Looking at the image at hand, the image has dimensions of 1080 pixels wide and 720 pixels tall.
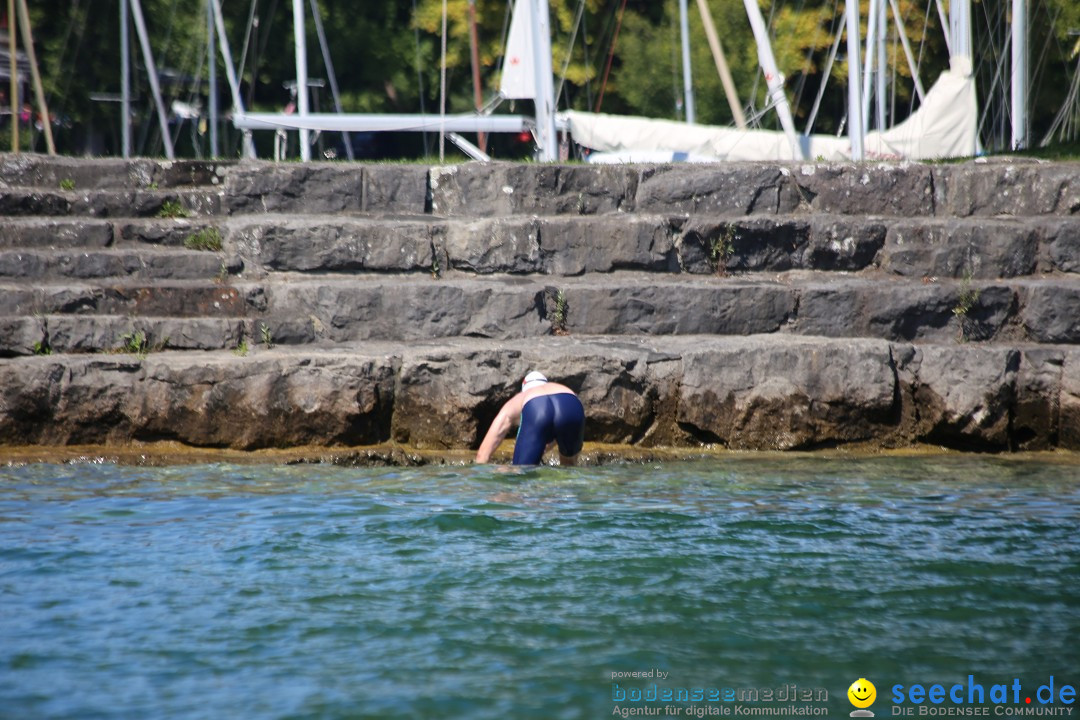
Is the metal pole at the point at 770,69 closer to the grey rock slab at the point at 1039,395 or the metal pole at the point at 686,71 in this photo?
the grey rock slab at the point at 1039,395

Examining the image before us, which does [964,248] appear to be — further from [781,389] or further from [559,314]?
[559,314]

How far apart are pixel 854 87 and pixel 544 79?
3.41 m

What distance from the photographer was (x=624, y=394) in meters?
9.44

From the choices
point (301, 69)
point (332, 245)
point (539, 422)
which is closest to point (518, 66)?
point (301, 69)

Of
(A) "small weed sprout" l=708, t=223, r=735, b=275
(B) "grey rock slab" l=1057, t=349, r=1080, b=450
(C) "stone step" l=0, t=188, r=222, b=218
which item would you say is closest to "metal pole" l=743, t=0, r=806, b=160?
(A) "small weed sprout" l=708, t=223, r=735, b=275

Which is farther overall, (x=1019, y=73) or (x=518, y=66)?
(x=518, y=66)

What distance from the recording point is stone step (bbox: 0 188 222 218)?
35.6 feet

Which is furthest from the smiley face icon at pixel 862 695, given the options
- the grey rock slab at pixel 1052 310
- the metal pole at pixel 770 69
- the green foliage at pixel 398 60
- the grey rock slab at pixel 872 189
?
the green foliage at pixel 398 60

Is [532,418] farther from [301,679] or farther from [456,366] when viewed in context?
[301,679]

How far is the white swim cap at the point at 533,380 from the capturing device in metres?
8.81

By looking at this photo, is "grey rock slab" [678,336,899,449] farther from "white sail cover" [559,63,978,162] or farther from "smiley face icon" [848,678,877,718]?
"smiley face icon" [848,678,877,718]

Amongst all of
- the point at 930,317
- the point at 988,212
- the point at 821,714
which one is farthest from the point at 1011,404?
the point at 821,714

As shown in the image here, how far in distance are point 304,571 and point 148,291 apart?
14.9ft

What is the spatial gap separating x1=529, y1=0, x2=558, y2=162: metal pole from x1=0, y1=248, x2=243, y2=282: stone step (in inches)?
168
